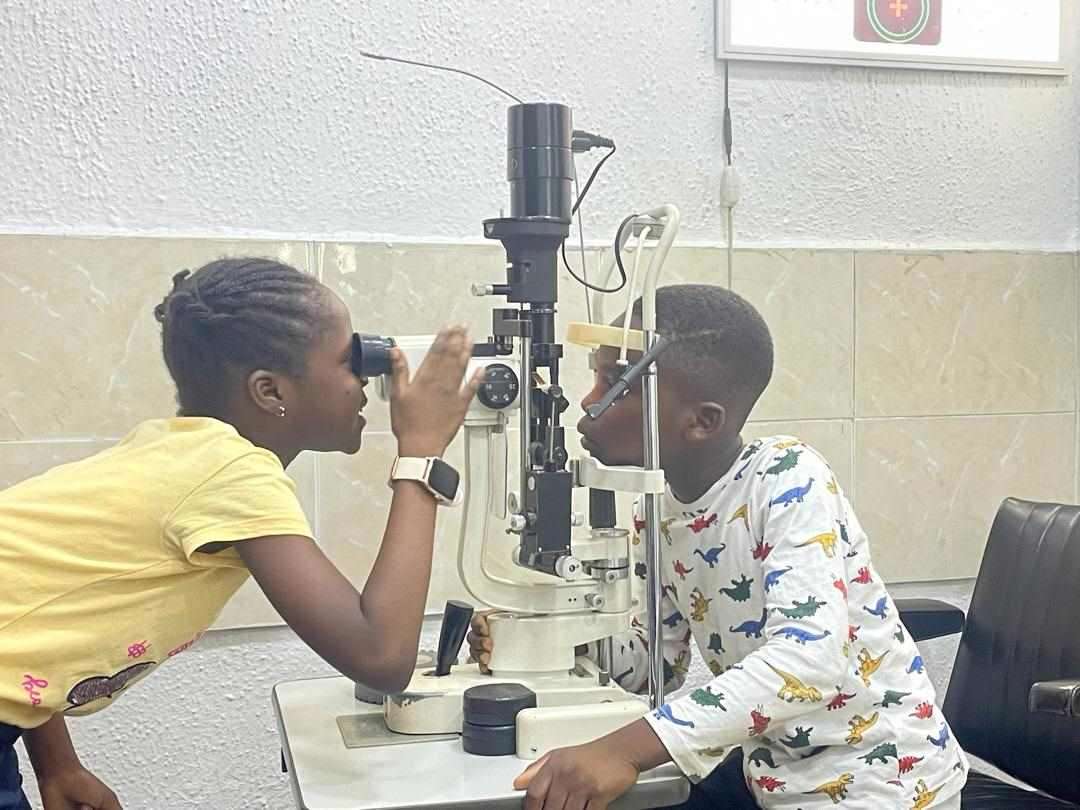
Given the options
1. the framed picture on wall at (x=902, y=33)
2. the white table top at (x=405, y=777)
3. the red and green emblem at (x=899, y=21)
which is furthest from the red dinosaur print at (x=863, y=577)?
the red and green emblem at (x=899, y=21)

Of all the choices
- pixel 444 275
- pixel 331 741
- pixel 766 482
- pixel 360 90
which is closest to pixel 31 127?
pixel 360 90

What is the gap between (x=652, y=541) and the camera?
115 cm

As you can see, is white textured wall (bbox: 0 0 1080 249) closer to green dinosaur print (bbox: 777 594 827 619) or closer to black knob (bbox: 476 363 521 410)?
black knob (bbox: 476 363 521 410)

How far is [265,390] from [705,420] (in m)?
0.48

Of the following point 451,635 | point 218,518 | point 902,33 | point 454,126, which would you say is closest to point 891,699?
point 451,635

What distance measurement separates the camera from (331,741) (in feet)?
3.73

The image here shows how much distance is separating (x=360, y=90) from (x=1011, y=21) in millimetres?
1147

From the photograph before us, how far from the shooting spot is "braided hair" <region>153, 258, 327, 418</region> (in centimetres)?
114

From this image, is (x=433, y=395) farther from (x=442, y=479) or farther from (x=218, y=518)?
(x=218, y=518)

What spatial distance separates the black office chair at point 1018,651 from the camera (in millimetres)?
1513

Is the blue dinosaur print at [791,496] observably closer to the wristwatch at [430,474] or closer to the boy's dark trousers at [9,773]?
the wristwatch at [430,474]

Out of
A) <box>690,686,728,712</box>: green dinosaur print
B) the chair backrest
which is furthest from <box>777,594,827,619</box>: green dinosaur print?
the chair backrest

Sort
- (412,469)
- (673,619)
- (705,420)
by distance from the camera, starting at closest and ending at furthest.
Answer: (412,469) < (705,420) < (673,619)

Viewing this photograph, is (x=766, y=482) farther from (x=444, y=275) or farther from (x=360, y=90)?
(x=360, y=90)
